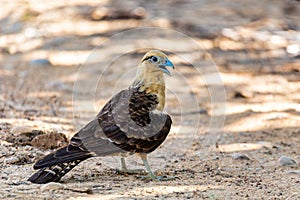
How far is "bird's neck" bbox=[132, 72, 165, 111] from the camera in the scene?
21.0ft

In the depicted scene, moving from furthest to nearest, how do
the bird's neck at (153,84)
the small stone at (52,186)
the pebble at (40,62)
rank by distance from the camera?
the pebble at (40,62) → the bird's neck at (153,84) → the small stone at (52,186)

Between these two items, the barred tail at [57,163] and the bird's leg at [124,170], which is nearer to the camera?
Result: the barred tail at [57,163]

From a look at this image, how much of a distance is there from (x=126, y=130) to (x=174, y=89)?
418 cm

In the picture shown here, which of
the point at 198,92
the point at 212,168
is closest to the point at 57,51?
the point at 198,92

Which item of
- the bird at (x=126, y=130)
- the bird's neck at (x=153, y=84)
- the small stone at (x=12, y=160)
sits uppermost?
the bird's neck at (x=153, y=84)

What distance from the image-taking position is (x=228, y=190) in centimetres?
571

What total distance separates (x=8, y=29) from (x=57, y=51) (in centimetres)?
156

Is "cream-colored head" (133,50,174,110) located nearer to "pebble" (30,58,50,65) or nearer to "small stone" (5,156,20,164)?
"small stone" (5,156,20,164)

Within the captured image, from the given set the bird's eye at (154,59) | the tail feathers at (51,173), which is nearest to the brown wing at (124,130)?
the tail feathers at (51,173)

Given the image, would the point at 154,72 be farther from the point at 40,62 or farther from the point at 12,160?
the point at 40,62

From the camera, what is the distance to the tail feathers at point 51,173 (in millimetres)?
5566

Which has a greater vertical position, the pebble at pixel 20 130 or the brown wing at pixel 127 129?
the brown wing at pixel 127 129

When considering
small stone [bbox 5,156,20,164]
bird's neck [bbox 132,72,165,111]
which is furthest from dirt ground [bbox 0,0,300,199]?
bird's neck [bbox 132,72,165,111]

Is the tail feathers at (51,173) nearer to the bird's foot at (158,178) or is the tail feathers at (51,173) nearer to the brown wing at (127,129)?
the brown wing at (127,129)
